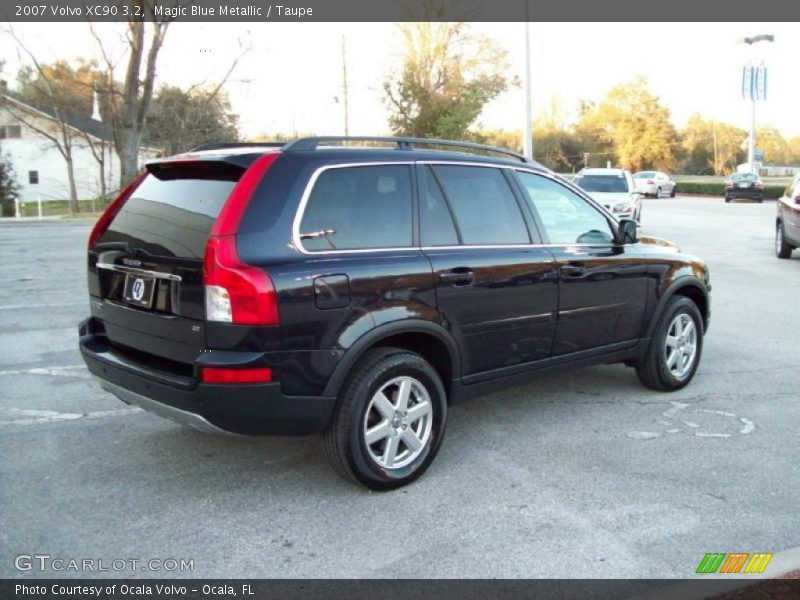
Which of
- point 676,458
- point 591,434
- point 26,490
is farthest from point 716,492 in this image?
point 26,490

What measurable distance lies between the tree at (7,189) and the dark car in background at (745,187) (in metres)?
34.4

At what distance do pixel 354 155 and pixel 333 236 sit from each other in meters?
0.53

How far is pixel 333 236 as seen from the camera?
3.95 metres

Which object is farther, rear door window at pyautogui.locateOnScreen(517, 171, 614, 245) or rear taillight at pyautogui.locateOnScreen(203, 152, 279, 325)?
rear door window at pyautogui.locateOnScreen(517, 171, 614, 245)

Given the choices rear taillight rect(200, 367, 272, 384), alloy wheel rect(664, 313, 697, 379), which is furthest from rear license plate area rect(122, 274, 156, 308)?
alloy wheel rect(664, 313, 697, 379)

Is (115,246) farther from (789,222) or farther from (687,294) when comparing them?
(789,222)

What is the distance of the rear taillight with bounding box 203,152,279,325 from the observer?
3588 mm

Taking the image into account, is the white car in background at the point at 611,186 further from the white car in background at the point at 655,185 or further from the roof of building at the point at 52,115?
the roof of building at the point at 52,115

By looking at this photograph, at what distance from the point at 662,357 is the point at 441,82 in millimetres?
36882

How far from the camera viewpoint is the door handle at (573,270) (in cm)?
502

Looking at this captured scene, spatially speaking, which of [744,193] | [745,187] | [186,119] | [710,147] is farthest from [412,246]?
[710,147]

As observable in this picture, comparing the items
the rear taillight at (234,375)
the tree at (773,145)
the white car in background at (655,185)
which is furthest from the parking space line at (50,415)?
the tree at (773,145)

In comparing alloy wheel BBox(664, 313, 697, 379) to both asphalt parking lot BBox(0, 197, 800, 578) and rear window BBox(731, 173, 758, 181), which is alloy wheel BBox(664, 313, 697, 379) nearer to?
asphalt parking lot BBox(0, 197, 800, 578)

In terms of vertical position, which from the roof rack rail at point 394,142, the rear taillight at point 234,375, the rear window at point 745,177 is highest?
the rear window at point 745,177
